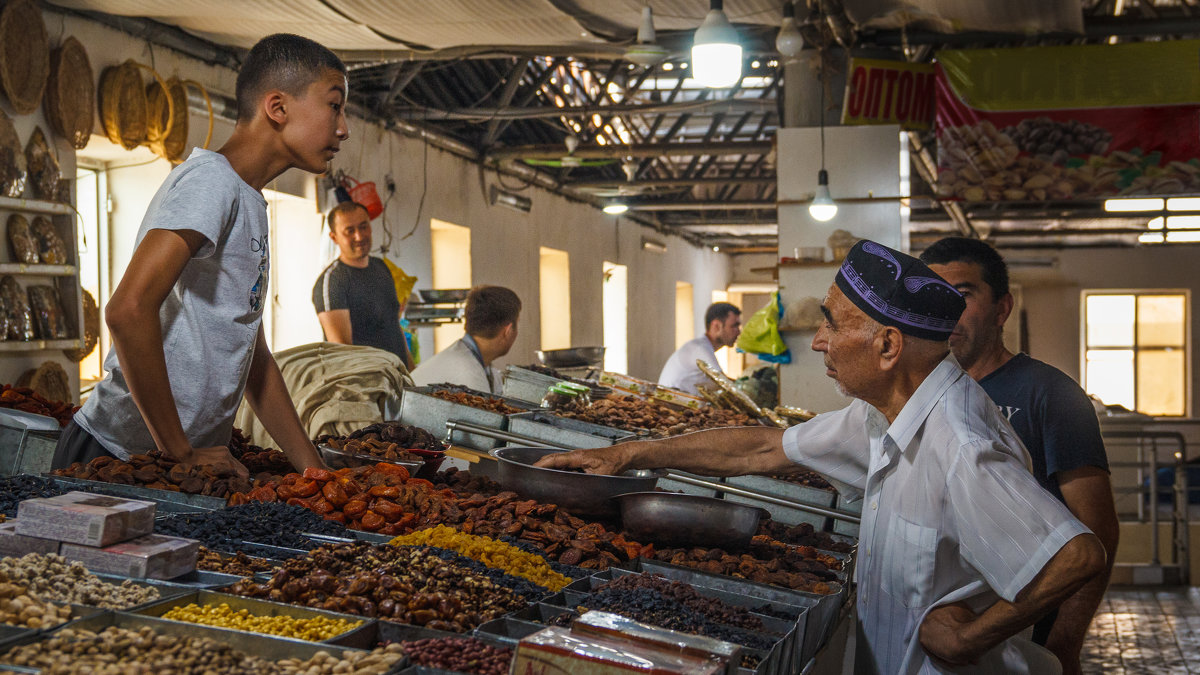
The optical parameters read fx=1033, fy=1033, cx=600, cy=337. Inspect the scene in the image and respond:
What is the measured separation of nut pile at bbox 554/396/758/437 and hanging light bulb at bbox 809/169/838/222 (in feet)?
6.24

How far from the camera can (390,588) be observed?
161 cm

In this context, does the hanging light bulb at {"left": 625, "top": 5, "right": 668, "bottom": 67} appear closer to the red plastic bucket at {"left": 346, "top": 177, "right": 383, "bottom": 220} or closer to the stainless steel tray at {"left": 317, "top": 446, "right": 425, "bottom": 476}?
the red plastic bucket at {"left": 346, "top": 177, "right": 383, "bottom": 220}

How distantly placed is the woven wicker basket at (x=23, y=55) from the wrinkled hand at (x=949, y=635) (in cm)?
451

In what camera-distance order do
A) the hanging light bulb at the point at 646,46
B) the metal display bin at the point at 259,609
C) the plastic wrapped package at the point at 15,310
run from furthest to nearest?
the hanging light bulb at the point at 646,46
the plastic wrapped package at the point at 15,310
the metal display bin at the point at 259,609

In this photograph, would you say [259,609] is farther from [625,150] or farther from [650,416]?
[625,150]

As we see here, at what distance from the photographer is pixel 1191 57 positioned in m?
5.88

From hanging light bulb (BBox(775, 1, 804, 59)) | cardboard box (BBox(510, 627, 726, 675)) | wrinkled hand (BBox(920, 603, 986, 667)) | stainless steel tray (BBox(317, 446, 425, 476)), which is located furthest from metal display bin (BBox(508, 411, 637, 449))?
hanging light bulb (BBox(775, 1, 804, 59))

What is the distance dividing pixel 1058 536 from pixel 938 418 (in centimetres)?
30

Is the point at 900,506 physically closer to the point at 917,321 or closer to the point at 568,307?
the point at 917,321

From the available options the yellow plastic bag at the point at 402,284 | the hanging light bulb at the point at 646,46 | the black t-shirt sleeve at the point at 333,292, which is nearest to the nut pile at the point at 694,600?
the black t-shirt sleeve at the point at 333,292

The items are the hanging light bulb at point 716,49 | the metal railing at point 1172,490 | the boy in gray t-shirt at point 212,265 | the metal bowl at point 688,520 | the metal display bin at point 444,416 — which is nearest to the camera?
the boy in gray t-shirt at point 212,265

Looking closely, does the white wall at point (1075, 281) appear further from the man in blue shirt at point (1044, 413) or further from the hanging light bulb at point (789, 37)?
the man in blue shirt at point (1044, 413)

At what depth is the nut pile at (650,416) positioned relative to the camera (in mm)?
4285

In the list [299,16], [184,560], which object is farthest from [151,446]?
[299,16]
